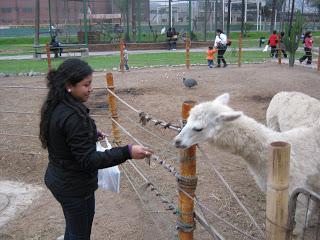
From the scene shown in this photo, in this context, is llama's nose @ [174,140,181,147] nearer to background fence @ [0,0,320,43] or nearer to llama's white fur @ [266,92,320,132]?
llama's white fur @ [266,92,320,132]

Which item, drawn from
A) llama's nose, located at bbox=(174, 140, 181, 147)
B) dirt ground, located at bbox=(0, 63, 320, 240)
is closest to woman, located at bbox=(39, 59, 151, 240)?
llama's nose, located at bbox=(174, 140, 181, 147)

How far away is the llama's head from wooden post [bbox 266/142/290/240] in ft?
3.97

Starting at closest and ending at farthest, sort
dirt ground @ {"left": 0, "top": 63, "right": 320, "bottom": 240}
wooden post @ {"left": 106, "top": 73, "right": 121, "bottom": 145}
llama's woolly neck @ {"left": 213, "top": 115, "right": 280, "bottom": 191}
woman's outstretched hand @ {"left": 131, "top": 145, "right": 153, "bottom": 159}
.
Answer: woman's outstretched hand @ {"left": 131, "top": 145, "right": 153, "bottom": 159} → llama's woolly neck @ {"left": 213, "top": 115, "right": 280, "bottom": 191} → dirt ground @ {"left": 0, "top": 63, "right": 320, "bottom": 240} → wooden post @ {"left": 106, "top": 73, "right": 121, "bottom": 145}

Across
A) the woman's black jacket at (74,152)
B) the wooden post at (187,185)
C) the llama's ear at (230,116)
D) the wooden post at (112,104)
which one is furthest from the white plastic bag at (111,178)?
the wooden post at (112,104)

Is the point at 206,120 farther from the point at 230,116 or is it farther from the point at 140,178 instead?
the point at 140,178

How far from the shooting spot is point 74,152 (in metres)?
2.22

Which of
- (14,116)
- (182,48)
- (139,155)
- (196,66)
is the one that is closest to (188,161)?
(139,155)

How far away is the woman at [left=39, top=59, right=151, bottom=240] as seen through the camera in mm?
2209

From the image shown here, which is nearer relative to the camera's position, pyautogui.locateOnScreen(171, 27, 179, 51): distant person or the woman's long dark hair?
the woman's long dark hair

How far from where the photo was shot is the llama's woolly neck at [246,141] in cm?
314

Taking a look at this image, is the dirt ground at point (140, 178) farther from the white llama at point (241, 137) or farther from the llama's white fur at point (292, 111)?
the llama's white fur at point (292, 111)

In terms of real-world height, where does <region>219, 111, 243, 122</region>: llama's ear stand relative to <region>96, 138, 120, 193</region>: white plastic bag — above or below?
above

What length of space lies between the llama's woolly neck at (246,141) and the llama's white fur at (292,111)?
A: 4.22ft

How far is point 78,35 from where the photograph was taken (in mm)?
24750
